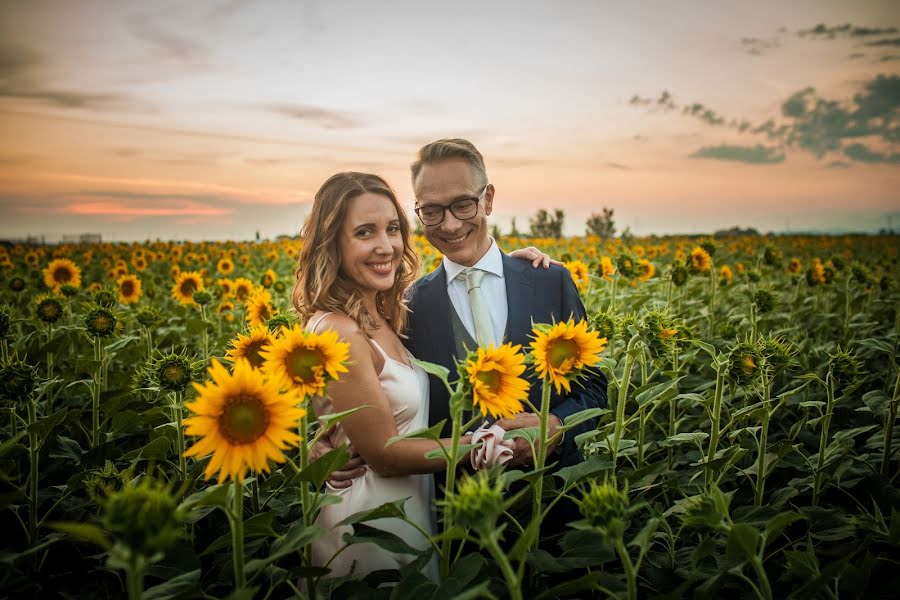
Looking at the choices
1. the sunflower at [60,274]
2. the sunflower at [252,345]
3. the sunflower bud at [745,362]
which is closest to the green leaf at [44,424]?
the sunflower at [252,345]

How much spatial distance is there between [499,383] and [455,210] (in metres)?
1.64

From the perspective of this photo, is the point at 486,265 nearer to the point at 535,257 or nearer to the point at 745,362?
the point at 535,257

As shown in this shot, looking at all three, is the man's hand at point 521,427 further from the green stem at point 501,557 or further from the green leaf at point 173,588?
the green leaf at point 173,588

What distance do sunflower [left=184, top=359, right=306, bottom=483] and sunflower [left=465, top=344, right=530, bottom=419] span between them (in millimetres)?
483

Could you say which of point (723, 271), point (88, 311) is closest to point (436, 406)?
point (88, 311)

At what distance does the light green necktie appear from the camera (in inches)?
115

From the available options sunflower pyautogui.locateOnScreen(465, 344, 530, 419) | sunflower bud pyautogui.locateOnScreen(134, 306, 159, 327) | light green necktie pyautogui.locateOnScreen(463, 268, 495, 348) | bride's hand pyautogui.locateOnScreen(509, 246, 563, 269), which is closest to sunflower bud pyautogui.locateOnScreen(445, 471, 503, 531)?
sunflower pyautogui.locateOnScreen(465, 344, 530, 419)

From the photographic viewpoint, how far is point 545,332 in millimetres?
1689

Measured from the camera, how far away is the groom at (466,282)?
2.93 meters

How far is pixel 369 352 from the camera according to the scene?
2.31 metres

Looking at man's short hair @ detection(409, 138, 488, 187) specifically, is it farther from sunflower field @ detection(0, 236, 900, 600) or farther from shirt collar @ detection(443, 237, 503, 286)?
sunflower field @ detection(0, 236, 900, 600)

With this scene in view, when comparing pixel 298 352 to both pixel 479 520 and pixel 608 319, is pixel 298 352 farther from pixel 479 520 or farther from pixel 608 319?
pixel 608 319

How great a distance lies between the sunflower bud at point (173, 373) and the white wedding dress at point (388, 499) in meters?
0.57

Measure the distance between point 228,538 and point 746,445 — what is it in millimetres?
2273
